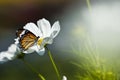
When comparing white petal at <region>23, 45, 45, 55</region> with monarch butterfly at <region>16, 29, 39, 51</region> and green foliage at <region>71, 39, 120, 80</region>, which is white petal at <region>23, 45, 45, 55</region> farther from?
green foliage at <region>71, 39, 120, 80</region>

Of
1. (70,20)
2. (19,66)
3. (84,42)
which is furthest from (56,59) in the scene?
(84,42)

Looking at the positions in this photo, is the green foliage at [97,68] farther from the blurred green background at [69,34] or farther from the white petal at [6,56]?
the white petal at [6,56]

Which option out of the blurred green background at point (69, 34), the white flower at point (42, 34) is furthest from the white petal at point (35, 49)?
the blurred green background at point (69, 34)

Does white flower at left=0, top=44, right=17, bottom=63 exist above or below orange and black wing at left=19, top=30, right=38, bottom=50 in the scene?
below

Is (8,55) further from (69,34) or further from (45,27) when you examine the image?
(69,34)

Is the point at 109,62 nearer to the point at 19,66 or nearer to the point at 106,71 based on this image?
the point at 106,71

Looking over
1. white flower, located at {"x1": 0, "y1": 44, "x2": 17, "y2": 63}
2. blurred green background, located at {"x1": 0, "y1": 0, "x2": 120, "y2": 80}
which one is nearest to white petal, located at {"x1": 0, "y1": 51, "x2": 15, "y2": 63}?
white flower, located at {"x1": 0, "y1": 44, "x2": 17, "y2": 63}

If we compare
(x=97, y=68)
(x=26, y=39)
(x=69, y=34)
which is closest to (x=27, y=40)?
(x=26, y=39)
